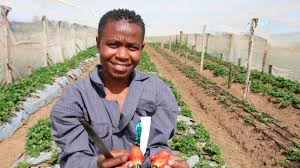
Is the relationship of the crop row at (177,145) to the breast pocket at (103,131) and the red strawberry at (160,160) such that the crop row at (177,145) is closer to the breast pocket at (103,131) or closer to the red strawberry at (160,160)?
the breast pocket at (103,131)

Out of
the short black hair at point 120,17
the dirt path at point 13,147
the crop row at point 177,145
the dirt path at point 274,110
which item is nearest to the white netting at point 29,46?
the dirt path at point 13,147

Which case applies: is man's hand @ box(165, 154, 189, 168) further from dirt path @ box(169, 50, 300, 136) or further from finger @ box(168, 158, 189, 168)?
dirt path @ box(169, 50, 300, 136)

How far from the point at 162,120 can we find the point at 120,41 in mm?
489

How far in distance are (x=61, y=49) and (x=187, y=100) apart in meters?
7.99

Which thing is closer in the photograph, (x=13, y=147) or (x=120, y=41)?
(x=120, y=41)

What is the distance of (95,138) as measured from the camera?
5.01 ft

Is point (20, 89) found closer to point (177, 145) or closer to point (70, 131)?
point (177, 145)

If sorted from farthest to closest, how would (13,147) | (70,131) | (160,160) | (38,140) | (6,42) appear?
(6,42)
(13,147)
(38,140)
(70,131)
(160,160)


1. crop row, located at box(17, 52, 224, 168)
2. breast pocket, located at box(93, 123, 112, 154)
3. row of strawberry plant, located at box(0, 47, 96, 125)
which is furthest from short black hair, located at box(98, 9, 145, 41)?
row of strawberry plant, located at box(0, 47, 96, 125)

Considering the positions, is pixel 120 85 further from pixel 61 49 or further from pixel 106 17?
pixel 61 49

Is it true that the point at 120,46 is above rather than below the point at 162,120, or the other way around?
above

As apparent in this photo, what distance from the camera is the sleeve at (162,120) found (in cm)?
200

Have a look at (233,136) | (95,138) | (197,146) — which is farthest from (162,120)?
(233,136)

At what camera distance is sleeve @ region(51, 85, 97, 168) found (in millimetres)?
1902
